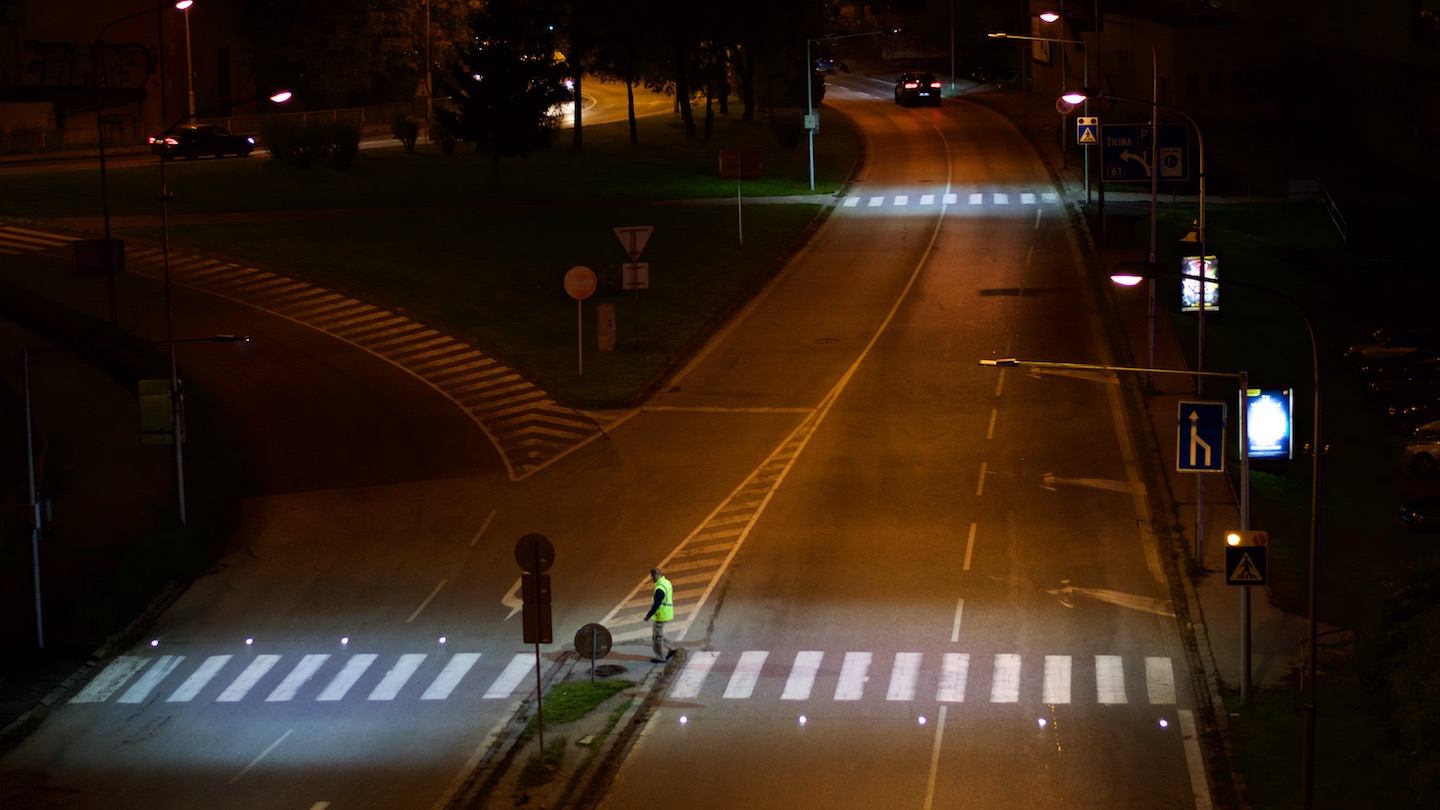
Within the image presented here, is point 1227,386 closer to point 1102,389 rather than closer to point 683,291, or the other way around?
point 1102,389

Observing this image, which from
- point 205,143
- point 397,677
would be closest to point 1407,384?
point 397,677

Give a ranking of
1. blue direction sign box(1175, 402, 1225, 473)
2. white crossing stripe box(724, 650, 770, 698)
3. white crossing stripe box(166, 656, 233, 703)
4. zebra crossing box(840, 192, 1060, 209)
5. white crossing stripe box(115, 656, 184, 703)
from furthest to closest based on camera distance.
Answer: zebra crossing box(840, 192, 1060, 209), blue direction sign box(1175, 402, 1225, 473), white crossing stripe box(115, 656, 184, 703), white crossing stripe box(166, 656, 233, 703), white crossing stripe box(724, 650, 770, 698)

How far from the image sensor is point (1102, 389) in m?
42.5

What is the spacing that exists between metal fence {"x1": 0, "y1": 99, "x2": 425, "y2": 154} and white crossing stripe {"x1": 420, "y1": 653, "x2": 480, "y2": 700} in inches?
2116

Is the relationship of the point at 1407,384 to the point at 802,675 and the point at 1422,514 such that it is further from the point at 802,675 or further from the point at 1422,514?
the point at 802,675

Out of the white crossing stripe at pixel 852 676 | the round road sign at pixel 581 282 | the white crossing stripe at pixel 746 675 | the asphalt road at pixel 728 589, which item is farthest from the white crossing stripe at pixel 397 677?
the round road sign at pixel 581 282

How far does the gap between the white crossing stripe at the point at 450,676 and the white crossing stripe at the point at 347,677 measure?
1.49 metres

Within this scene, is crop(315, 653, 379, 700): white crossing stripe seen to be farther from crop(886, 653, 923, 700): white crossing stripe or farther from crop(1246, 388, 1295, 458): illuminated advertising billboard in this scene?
crop(1246, 388, 1295, 458): illuminated advertising billboard

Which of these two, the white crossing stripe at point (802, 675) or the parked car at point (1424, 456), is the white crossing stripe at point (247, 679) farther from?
the parked car at point (1424, 456)

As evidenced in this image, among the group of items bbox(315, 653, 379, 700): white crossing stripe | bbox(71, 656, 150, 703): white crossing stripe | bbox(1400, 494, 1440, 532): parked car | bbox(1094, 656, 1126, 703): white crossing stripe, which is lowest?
bbox(71, 656, 150, 703): white crossing stripe

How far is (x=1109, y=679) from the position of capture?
25578 mm

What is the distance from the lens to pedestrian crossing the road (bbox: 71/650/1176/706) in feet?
82.4

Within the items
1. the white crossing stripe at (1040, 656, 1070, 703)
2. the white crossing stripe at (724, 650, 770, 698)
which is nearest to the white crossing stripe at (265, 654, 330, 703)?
the white crossing stripe at (724, 650, 770, 698)

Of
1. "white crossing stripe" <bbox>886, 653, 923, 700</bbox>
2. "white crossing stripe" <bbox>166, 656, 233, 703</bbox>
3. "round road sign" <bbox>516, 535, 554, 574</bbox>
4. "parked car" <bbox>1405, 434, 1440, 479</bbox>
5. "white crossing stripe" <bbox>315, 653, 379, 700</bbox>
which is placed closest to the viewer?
"round road sign" <bbox>516, 535, 554, 574</bbox>
